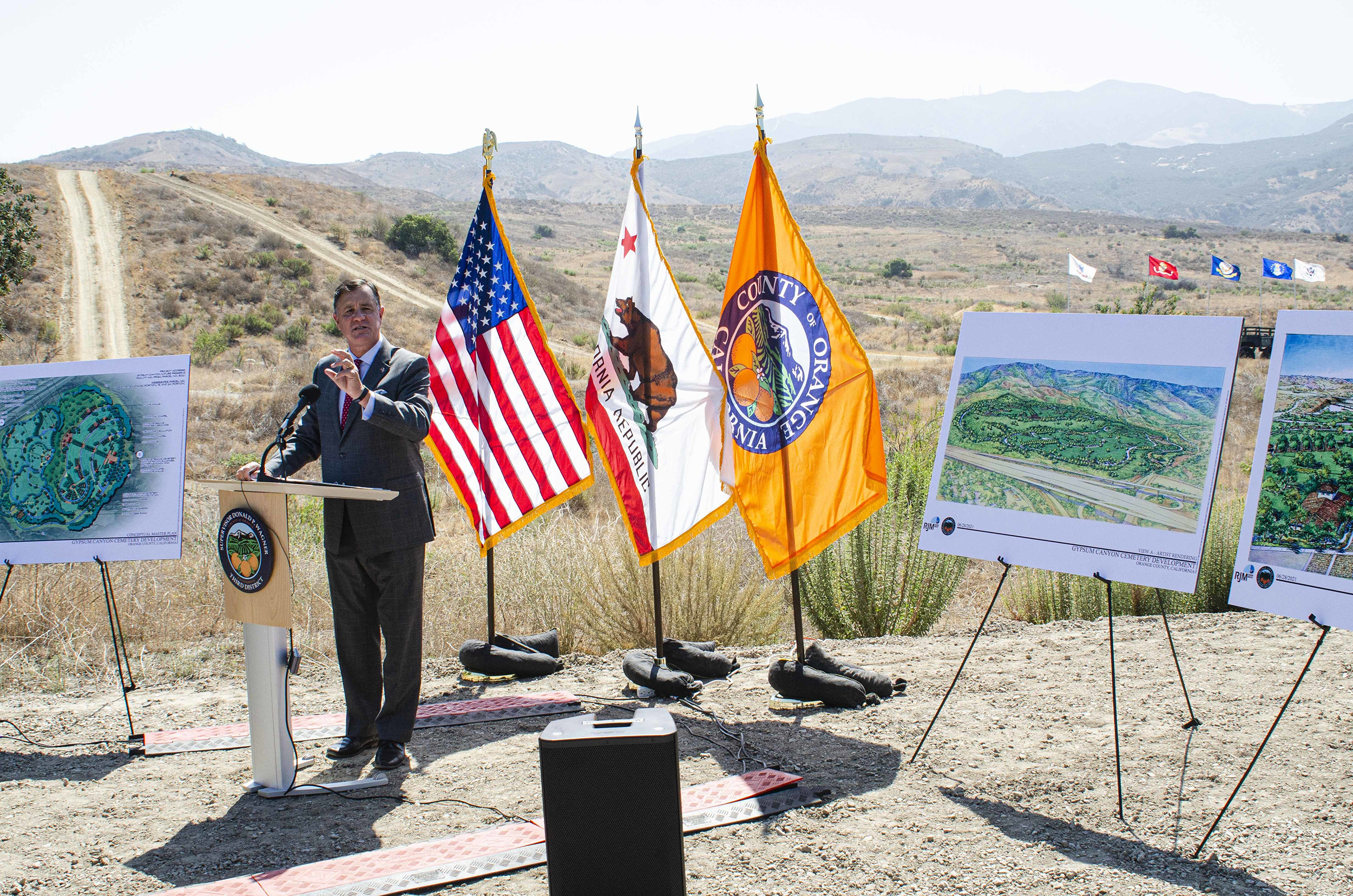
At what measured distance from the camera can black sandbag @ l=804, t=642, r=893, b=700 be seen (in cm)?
542

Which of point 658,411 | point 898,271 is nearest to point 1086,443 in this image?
point 658,411

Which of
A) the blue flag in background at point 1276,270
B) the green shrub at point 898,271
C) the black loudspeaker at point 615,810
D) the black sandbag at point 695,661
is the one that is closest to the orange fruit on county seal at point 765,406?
the black sandbag at point 695,661

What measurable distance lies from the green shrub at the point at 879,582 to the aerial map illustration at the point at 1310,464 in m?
3.59

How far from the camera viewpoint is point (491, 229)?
616 cm

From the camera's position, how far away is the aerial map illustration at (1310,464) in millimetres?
3402

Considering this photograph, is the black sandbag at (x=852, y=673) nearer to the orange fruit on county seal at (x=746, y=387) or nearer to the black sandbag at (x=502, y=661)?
the orange fruit on county seal at (x=746, y=387)

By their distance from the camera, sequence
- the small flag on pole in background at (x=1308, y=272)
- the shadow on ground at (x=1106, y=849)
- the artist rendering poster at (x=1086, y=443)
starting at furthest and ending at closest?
1. the small flag on pole in background at (x=1308, y=272)
2. the artist rendering poster at (x=1086, y=443)
3. the shadow on ground at (x=1106, y=849)

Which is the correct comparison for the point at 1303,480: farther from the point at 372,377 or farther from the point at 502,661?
the point at 502,661

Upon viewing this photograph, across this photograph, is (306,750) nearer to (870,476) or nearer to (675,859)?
(675,859)

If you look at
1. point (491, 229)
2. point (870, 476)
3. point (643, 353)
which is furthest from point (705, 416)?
point (491, 229)

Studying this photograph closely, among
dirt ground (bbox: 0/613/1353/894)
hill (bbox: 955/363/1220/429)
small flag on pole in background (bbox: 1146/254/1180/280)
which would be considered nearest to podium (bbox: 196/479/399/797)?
dirt ground (bbox: 0/613/1353/894)

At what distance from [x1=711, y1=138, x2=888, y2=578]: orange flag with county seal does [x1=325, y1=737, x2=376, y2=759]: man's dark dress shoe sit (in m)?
2.29

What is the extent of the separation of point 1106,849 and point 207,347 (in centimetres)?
2998

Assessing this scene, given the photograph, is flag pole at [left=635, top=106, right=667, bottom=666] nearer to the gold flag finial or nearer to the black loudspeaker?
the gold flag finial
